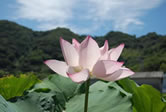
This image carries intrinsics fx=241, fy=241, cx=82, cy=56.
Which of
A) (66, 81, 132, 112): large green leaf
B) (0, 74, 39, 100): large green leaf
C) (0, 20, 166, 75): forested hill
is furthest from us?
(0, 20, 166, 75): forested hill

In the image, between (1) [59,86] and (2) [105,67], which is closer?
(2) [105,67]

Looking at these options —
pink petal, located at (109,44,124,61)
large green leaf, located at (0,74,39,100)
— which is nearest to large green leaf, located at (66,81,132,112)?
pink petal, located at (109,44,124,61)

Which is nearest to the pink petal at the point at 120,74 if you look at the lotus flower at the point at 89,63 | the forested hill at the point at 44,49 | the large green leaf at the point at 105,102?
the lotus flower at the point at 89,63

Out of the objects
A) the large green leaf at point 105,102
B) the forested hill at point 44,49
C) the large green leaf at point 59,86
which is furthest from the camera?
the forested hill at point 44,49

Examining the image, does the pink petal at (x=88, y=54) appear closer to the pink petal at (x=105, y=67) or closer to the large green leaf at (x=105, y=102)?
the pink petal at (x=105, y=67)

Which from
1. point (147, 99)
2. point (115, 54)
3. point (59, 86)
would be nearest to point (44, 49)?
point (59, 86)

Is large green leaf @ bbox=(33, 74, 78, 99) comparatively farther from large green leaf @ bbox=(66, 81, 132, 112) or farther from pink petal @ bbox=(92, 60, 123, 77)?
pink petal @ bbox=(92, 60, 123, 77)

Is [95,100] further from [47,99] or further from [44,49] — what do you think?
[44,49]
